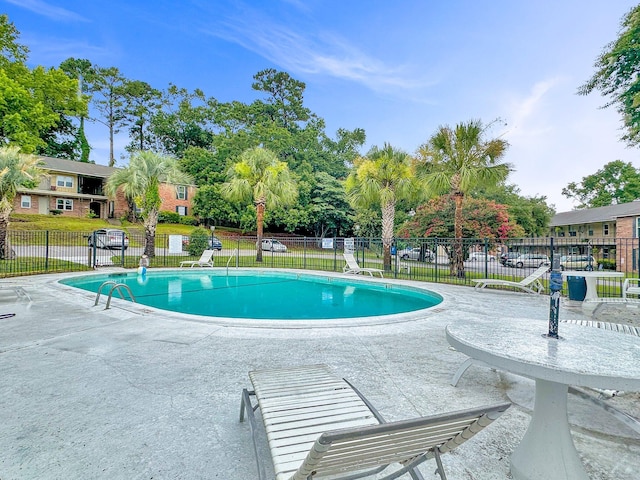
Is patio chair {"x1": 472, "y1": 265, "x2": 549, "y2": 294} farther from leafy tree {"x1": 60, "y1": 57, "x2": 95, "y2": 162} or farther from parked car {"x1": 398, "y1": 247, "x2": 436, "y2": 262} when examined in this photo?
leafy tree {"x1": 60, "y1": 57, "x2": 95, "y2": 162}

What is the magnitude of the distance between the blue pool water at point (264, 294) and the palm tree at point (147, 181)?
431 centimetres

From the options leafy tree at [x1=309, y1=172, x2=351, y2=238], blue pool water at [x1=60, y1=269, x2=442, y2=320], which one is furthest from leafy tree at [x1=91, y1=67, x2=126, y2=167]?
blue pool water at [x1=60, y1=269, x2=442, y2=320]

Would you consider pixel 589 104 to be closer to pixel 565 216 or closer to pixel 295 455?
pixel 295 455

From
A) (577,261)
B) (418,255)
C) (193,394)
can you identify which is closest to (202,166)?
(418,255)

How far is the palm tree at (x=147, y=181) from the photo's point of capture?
1745cm

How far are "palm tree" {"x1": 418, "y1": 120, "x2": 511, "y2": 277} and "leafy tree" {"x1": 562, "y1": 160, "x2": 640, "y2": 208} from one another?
1671 inches

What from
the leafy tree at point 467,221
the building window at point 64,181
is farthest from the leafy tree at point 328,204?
the building window at point 64,181

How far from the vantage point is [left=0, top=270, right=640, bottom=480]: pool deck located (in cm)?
222

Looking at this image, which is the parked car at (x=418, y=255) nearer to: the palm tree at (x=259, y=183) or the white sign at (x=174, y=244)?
the palm tree at (x=259, y=183)

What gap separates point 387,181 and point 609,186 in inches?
1921

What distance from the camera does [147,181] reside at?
17.6 meters

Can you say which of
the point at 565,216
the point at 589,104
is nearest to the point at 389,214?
the point at 589,104

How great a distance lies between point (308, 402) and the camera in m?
2.20

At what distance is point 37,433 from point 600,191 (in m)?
63.0
